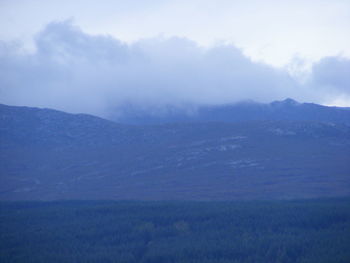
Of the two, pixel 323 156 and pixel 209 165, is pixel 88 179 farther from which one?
pixel 323 156

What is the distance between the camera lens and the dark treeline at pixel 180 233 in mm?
39562

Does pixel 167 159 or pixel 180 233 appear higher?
pixel 167 159

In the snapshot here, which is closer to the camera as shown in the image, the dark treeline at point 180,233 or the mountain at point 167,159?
the dark treeline at point 180,233

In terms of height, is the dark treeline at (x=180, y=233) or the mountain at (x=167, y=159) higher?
the mountain at (x=167, y=159)

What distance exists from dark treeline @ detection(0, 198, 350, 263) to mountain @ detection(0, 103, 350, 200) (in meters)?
21.3

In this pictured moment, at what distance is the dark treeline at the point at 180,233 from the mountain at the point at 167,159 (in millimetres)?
21265

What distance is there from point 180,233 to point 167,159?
66133 millimetres

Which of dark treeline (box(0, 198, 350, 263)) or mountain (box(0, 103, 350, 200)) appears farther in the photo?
mountain (box(0, 103, 350, 200))

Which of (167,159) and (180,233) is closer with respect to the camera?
(180,233)

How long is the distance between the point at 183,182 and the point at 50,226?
4472 centimetres

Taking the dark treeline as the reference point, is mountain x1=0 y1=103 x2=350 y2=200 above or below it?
above

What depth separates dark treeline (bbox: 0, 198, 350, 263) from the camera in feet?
130

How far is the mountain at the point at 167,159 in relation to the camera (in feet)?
283

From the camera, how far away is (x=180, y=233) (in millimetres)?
48000
